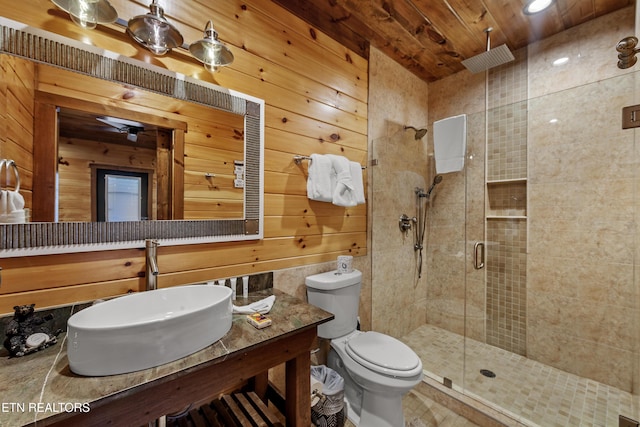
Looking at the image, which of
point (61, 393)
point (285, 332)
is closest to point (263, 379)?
point (285, 332)

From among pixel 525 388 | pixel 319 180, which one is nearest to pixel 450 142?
pixel 319 180

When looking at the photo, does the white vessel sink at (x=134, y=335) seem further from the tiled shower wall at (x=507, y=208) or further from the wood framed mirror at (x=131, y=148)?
the tiled shower wall at (x=507, y=208)

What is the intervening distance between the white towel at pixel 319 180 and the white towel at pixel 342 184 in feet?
0.16

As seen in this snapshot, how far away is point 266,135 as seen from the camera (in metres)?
1.56

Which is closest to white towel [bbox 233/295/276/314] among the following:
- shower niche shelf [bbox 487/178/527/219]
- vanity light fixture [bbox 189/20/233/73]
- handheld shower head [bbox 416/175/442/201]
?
vanity light fixture [bbox 189/20/233/73]

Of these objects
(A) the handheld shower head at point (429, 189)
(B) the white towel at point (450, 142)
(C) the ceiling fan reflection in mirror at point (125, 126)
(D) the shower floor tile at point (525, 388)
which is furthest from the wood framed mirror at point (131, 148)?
(D) the shower floor tile at point (525, 388)

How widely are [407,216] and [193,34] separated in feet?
6.93

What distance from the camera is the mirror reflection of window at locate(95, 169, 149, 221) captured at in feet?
3.48

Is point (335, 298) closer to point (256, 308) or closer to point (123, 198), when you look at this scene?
point (256, 308)

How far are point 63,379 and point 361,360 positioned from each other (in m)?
1.28

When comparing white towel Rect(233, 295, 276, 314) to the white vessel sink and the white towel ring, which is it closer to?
the white vessel sink

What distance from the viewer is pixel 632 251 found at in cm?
171

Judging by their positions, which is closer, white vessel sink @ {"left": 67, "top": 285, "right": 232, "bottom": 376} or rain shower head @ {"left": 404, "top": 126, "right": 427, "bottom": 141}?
white vessel sink @ {"left": 67, "top": 285, "right": 232, "bottom": 376}

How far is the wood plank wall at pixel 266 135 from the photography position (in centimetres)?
98
